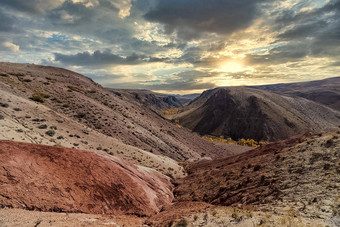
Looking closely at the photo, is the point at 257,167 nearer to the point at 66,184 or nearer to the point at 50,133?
the point at 66,184

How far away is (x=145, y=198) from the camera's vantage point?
13914 mm

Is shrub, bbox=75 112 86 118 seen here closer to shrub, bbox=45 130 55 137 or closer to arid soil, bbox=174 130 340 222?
shrub, bbox=45 130 55 137

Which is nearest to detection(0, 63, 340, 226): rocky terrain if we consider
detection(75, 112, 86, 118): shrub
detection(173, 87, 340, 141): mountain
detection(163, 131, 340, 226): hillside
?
detection(163, 131, 340, 226): hillside

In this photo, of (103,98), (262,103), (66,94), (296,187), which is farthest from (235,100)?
(296,187)

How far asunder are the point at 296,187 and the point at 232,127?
140196mm

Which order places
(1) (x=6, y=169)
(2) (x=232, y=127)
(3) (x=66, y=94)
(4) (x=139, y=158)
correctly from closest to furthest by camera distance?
(1) (x=6, y=169) < (4) (x=139, y=158) < (3) (x=66, y=94) < (2) (x=232, y=127)

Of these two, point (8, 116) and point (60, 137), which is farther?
point (60, 137)

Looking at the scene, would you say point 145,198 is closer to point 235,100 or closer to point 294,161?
point 294,161

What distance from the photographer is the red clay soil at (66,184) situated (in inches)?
360

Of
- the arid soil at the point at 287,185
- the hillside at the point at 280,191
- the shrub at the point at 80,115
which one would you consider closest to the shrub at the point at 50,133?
the shrub at the point at 80,115

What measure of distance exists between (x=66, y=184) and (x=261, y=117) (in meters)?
143

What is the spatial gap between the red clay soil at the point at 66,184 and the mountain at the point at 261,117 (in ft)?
414

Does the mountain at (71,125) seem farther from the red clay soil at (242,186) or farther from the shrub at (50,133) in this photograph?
the red clay soil at (242,186)

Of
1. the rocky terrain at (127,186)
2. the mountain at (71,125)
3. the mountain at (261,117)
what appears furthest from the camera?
the mountain at (261,117)
